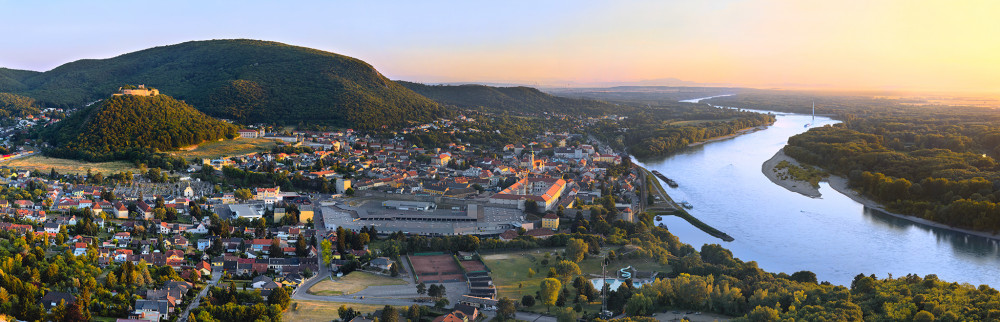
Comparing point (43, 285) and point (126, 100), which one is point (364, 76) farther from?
point (43, 285)

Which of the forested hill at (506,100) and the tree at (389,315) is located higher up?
the forested hill at (506,100)

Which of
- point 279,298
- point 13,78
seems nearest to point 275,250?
point 279,298

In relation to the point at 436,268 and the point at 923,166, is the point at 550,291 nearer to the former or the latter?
the point at 436,268

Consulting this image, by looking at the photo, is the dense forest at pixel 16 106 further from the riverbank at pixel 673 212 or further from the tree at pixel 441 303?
the tree at pixel 441 303

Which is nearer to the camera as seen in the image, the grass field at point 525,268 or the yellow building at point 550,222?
the grass field at point 525,268

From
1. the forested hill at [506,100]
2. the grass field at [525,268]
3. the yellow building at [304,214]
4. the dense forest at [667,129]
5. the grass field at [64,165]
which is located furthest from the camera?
the forested hill at [506,100]

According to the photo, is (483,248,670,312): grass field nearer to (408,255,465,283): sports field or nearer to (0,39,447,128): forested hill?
(408,255,465,283): sports field

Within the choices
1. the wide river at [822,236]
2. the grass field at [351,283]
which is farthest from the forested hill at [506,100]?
the grass field at [351,283]
